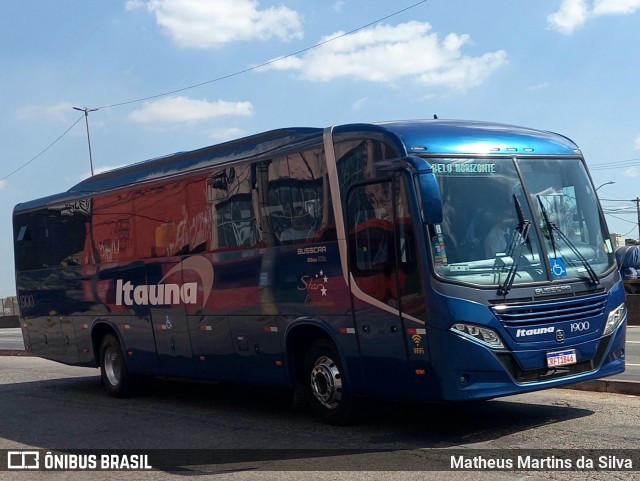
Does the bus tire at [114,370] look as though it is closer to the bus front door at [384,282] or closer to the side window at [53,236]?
the side window at [53,236]

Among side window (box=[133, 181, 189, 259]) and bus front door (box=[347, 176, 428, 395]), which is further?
side window (box=[133, 181, 189, 259])

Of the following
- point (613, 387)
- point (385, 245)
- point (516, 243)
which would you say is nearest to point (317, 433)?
point (385, 245)

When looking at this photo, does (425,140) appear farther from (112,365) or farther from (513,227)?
(112,365)

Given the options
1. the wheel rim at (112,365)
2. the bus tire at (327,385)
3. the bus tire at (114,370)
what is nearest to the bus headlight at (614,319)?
the bus tire at (327,385)

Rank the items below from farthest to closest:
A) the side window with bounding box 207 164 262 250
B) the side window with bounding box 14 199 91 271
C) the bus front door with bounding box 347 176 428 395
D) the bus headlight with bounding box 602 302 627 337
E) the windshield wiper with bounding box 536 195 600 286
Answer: the side window with bounding box 14 199 91 271
the side window with bounding box 207 164 262 250
the bus headlight with bounding box 602 302 627 337
the windshield wiper with bounding box 536 195 600 286
the bus front door with bounding box 347 176 428 395

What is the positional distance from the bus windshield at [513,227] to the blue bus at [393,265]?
2 centimetres

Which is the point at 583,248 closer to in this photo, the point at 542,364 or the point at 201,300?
the point at 542,364

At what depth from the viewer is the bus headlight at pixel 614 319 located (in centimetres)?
1015

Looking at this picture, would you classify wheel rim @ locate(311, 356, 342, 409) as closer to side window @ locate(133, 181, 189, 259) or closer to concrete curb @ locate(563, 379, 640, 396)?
side window @ locate(133, 181, 189, 259)

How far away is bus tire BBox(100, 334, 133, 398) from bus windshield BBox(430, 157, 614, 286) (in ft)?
24.7

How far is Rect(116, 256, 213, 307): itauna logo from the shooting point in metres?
13.0

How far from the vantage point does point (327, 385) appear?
35.6ft

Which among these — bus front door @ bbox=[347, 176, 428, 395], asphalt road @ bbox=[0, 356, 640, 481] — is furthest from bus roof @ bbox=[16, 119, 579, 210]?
asphalt road @ bbox=[0, 356, 640, 481]

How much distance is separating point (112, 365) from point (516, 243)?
27.3ft
